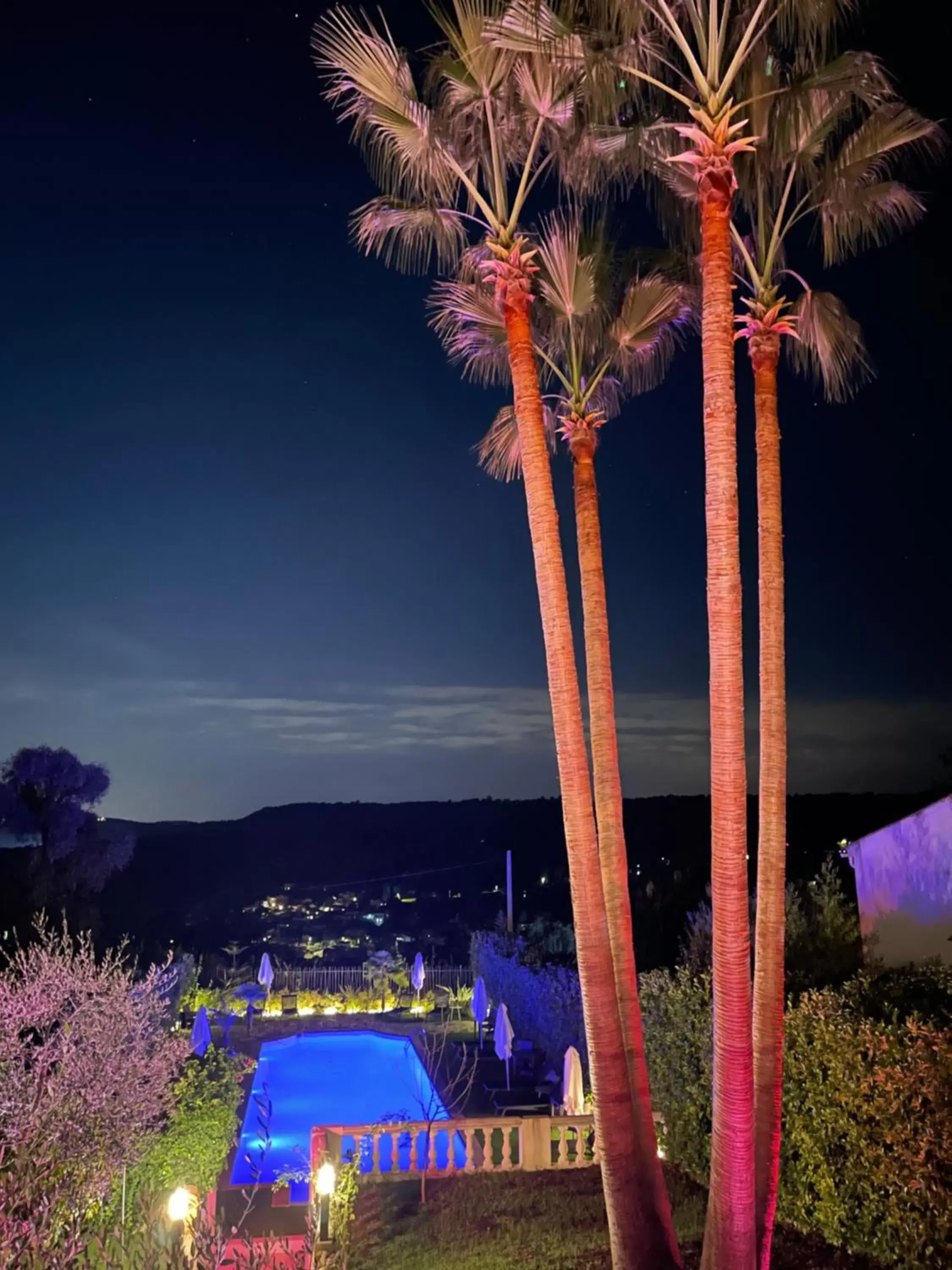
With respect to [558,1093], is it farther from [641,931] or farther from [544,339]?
[544,339]

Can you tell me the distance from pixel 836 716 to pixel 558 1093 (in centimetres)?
1545

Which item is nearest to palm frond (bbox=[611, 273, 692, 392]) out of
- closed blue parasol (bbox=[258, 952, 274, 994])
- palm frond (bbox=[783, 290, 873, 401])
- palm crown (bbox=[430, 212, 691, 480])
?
palm crown (bbox=[430, 212, 691, 480])

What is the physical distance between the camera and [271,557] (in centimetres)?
2564

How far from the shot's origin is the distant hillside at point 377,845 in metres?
38.2

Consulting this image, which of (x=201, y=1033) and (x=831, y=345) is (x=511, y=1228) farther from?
(x=201, y=1033)

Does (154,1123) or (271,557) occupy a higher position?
(271,557)

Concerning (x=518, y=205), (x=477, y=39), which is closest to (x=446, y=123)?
(x=477, y=39)

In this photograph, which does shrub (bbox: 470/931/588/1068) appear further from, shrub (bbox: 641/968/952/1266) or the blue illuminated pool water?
shrub (bbox: 641/968/952/1266)

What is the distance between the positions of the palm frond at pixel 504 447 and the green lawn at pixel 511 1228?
7.29 m

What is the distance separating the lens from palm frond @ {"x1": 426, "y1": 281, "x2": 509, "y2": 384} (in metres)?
8.75

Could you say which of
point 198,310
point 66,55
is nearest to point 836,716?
point 198,310

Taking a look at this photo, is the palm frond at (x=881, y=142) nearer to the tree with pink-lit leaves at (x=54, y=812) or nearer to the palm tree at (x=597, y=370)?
the palm tree at (x=597, y=370)

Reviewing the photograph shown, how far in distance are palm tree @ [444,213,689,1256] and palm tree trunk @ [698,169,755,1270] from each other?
1153 millimetres

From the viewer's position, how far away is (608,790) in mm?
8367
